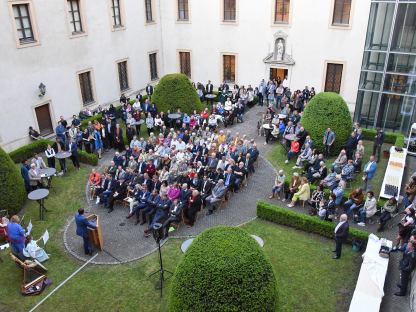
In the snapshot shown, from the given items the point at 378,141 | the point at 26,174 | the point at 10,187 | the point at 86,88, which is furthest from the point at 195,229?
the point at 86,88

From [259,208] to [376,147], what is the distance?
7541 millimetres

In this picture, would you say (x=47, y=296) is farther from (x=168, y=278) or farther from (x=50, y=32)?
(x=50, y=32)

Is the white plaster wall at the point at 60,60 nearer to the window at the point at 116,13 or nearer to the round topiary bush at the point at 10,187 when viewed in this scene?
the window at the point at 116,13

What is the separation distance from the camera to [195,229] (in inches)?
546

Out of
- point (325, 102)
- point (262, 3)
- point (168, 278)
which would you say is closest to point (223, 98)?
point (262, 3)

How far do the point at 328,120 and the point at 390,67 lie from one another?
16.2 ft

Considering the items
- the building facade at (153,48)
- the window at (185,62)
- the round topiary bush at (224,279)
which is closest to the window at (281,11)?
the building facade at (153,48)

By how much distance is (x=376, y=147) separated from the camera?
18.1m

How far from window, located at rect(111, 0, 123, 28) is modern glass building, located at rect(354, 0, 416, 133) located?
15.0m

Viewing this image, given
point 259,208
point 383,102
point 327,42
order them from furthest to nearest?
point 327,42, point 383,102, point 259,208

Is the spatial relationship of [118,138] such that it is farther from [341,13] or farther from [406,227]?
[341,13]

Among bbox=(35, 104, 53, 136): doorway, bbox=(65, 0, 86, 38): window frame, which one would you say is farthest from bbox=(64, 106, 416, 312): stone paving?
bbox=(65, 0, 86, 38): window frame

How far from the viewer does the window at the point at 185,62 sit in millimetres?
29328

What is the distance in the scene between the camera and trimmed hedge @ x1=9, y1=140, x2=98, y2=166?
61.1 feet
